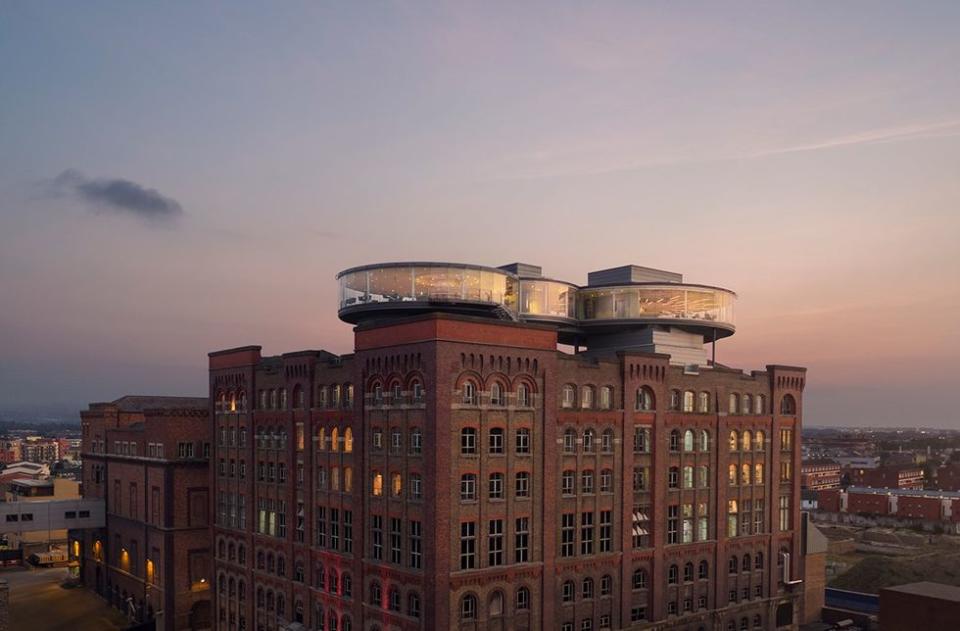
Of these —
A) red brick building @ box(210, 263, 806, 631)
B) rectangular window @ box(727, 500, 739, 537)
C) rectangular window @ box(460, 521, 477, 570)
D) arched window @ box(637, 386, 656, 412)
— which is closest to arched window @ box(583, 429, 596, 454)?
red brick building @ box(210, 263, 806, 631)

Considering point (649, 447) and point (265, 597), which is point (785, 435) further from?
point (265, 597)

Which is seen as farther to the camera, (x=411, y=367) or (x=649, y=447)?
(x=649, y=447)

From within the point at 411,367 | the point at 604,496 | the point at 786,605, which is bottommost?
the point at 786,605

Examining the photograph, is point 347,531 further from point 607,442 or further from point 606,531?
point 607,442

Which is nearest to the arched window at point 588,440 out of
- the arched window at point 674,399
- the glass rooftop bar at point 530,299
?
the arched window at point 674,399

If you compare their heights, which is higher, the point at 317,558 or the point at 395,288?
the point at 395,288

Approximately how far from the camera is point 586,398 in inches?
2387

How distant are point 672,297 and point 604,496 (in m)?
20.4

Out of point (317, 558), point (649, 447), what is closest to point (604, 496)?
point (649, 447)

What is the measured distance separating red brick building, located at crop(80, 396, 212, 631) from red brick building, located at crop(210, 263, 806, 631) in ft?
17.5

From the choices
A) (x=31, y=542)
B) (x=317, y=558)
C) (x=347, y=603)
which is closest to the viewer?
(x=347, y=603)

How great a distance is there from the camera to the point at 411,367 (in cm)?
5384

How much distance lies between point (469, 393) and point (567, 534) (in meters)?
13.4

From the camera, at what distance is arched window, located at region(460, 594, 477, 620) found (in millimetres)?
52281
